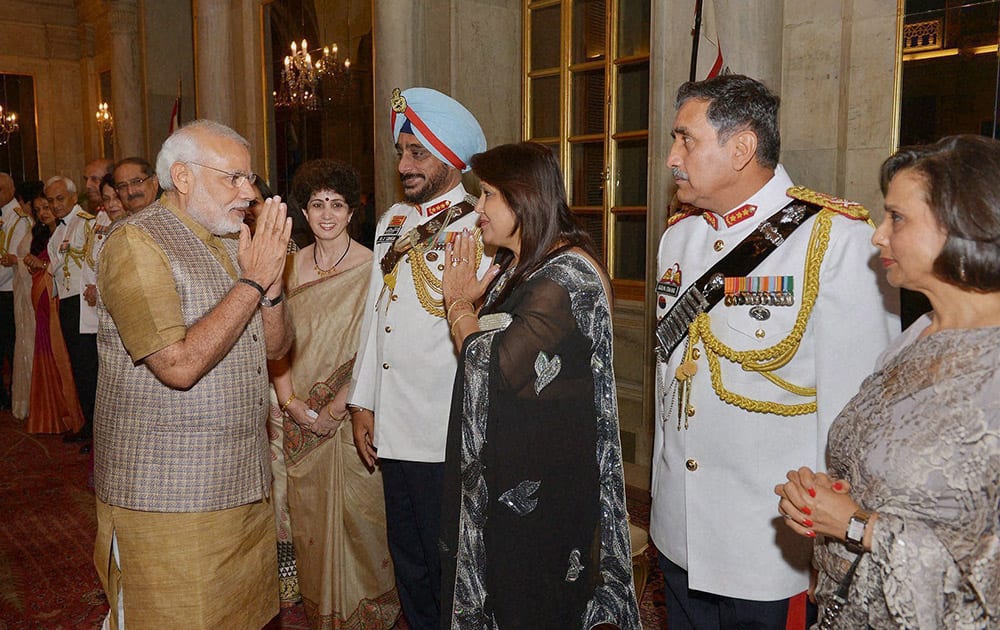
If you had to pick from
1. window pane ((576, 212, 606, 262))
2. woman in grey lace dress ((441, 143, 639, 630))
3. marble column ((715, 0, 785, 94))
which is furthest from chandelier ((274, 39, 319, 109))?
woman in grey lace dress ((441, 143, 639, 630))

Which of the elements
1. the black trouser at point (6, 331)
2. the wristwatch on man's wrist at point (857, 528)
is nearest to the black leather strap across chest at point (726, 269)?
the wristwatch on man's wrist at point (857, 528)

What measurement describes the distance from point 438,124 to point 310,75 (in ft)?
13.7

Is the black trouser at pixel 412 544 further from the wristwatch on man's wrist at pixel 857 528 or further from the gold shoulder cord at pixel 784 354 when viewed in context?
the wristwatch on man's wrist at pixel 857 528

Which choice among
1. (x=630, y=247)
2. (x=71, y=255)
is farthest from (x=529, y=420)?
(x=71, y=255)

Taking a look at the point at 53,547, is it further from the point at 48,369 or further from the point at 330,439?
the point at 48,369

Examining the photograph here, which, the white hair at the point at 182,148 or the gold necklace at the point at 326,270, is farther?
the gold necklace at the point at 326,270

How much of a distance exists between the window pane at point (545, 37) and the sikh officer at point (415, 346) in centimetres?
244

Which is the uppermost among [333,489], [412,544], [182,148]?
[182,148]

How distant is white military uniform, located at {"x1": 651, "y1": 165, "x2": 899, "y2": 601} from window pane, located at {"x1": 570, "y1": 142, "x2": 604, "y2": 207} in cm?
293

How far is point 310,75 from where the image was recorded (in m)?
6.46

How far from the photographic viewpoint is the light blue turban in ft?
8.94

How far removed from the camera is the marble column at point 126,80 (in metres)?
9.89

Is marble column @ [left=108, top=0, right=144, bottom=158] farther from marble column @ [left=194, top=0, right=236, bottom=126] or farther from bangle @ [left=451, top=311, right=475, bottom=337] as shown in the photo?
bangle @ [left=451, top=311, right=475, bottom=337]

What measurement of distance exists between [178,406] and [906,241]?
5.47 feet
